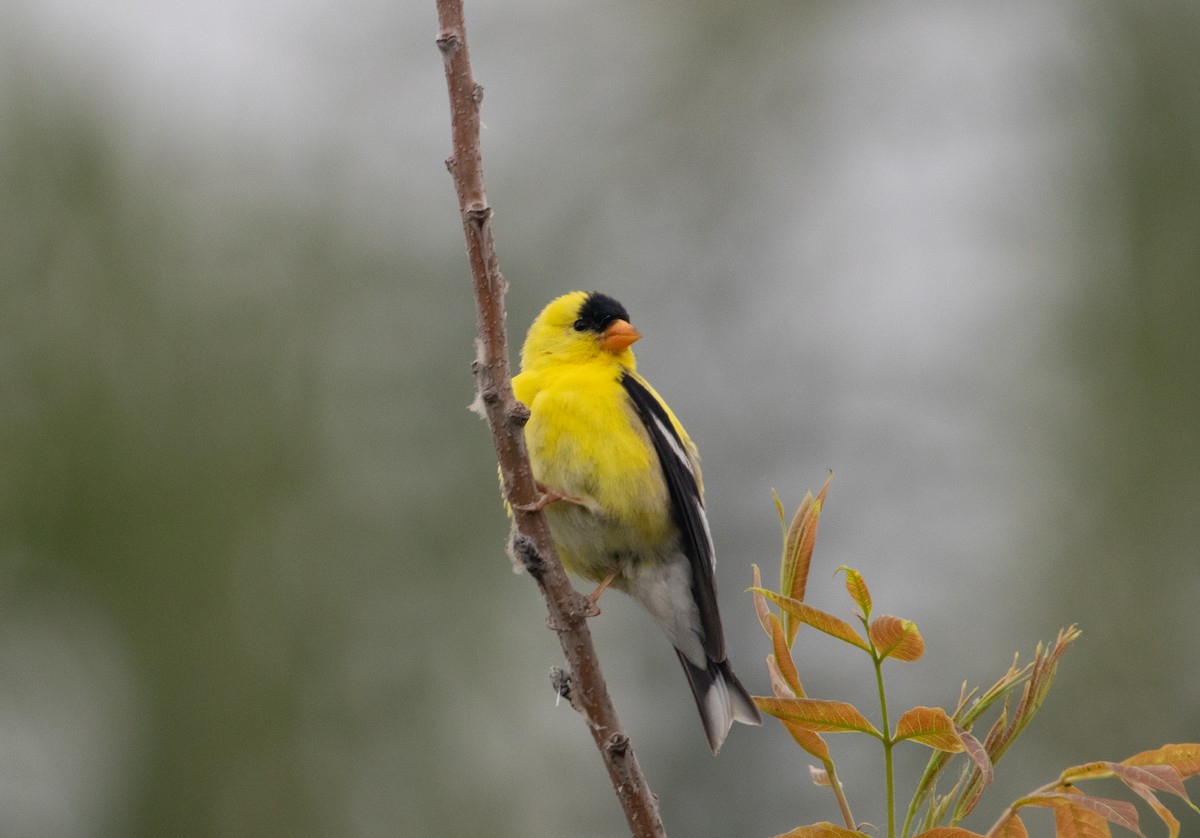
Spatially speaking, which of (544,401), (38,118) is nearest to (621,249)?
(38,118)

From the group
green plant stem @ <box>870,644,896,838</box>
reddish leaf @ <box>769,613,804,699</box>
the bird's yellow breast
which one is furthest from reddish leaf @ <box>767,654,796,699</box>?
the bird's yellow breast

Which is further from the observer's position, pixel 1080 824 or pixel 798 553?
pixel 798 553

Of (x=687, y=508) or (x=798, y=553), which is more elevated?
(x=798, y=553)

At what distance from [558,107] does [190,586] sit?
18.2 ft

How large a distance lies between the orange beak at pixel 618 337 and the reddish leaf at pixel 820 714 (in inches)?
104

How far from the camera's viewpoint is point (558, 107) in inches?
446

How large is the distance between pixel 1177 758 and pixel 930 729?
0.32m

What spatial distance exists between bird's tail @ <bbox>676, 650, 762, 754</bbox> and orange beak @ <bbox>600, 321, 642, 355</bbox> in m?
1.17

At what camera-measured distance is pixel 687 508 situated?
11.3 feet

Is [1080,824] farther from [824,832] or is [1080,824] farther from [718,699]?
[718,699]

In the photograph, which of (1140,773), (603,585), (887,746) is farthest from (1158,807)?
(603,585)

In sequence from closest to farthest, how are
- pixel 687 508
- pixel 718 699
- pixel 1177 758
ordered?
pixel 1177 758
pixel 718 699
pixel 687 508

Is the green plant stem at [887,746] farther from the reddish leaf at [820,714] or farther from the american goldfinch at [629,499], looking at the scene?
the american goldfinch at [629,499]

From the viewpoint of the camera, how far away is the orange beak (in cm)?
418
